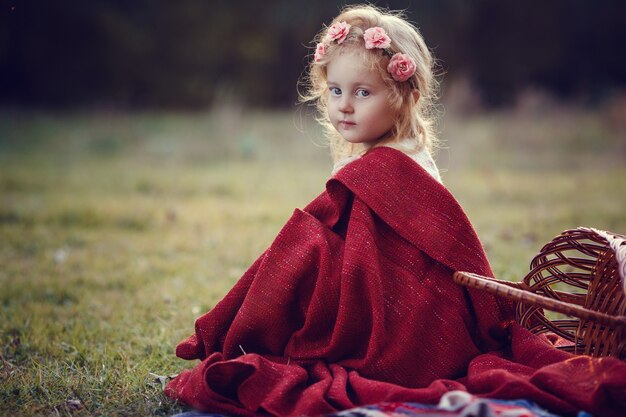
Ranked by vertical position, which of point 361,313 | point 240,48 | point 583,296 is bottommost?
point 361,313

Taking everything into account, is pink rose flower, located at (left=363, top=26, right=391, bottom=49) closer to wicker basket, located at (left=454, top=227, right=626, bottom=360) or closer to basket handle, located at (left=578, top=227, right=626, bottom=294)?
wicker basket, located at (left=454, top=227, right=626, bottom=360)

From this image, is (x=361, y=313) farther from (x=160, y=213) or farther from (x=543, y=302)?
(x=160, y=213)

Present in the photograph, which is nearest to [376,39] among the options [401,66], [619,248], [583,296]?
[401,66]

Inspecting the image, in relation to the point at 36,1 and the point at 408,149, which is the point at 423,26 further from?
the point at 408,149

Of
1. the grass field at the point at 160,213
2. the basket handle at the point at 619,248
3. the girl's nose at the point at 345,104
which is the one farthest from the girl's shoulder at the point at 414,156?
the grass field at the point at 160,213

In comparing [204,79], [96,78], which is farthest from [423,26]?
[96,78]

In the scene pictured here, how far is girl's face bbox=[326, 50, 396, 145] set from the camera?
2965 millimetres

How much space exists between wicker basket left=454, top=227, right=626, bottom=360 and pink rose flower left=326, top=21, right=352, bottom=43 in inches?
46.7

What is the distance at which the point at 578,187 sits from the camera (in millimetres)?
8312

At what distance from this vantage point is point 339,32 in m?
3.02

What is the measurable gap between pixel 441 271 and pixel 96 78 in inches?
653

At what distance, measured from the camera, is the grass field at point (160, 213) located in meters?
3.39

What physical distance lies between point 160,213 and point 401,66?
4775mm

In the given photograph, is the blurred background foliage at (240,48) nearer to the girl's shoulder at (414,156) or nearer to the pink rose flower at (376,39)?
the girl's shoulder at (414,156)
